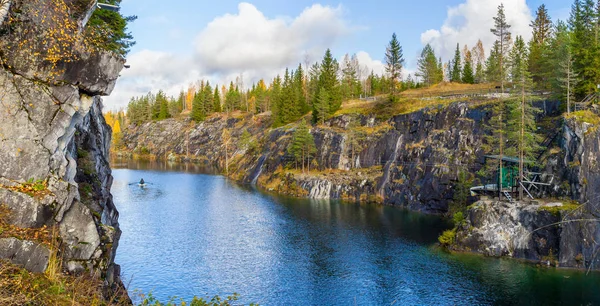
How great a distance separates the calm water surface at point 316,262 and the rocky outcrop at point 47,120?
9.27 meters

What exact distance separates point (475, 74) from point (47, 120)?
386ft

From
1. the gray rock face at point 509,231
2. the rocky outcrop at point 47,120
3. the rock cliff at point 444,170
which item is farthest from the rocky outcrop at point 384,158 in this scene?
the rocky outcrop at point 47,120

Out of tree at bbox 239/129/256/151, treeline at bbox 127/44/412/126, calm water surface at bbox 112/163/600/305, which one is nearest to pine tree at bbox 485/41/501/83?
treeline at bbox 127/44/412/126

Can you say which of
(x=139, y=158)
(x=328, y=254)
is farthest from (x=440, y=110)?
(x=139, y=158)

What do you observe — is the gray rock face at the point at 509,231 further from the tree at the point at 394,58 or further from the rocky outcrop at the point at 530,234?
the tree at the point at 394,58

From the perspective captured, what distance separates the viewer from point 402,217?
56781 millimetres

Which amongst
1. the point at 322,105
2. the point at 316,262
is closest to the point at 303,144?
the point at 322,105

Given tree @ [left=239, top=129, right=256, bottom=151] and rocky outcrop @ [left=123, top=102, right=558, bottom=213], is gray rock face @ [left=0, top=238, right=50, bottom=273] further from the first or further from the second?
tree @ [left=239, top=129, right=256, bottom=151]

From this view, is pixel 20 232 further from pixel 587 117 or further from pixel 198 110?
pixel 198 110

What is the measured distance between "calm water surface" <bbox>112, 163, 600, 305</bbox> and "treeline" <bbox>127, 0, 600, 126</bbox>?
2145 centimetres

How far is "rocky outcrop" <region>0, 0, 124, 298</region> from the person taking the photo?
44.7ft

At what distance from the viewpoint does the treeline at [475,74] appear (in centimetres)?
5275

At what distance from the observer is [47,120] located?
14.6 meters

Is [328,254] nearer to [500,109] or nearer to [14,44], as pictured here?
[500,109]
